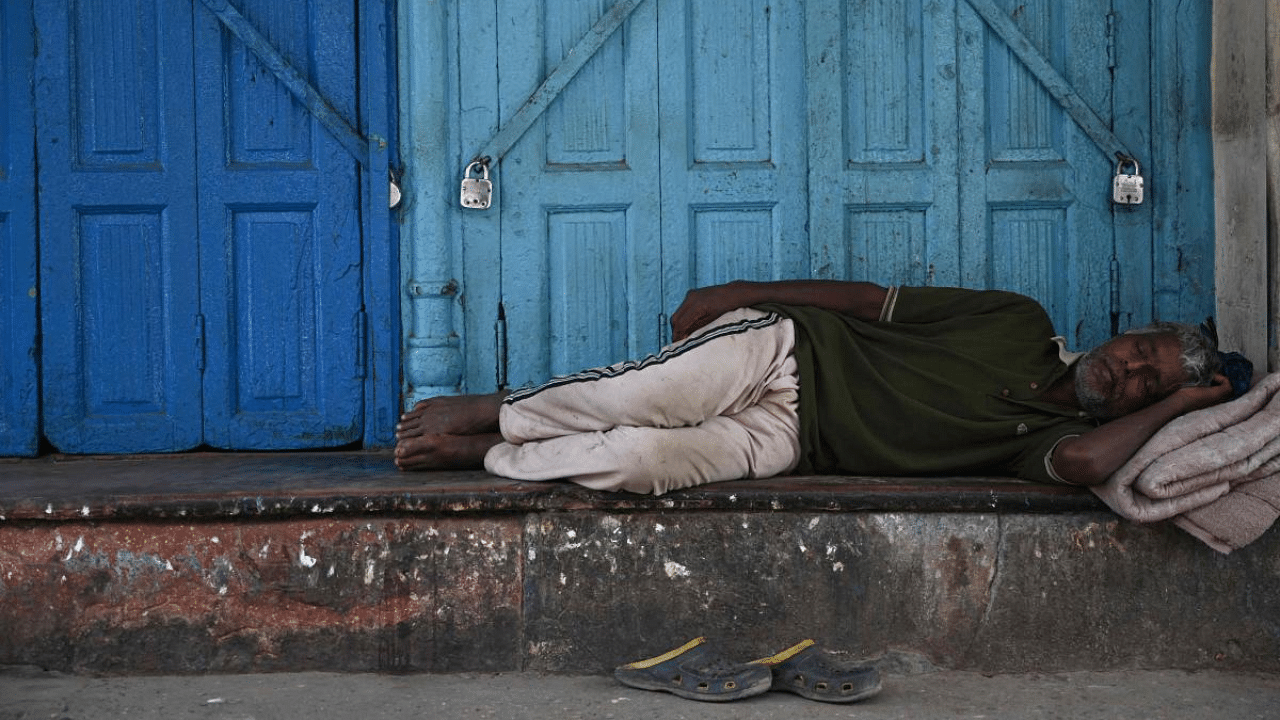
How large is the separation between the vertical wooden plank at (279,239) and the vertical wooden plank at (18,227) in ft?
1.77

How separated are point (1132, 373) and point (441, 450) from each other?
6.23 ft

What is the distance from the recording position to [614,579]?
3678mm

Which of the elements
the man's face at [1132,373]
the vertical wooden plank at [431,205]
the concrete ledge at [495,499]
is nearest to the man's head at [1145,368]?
the man's face at [1132,373]

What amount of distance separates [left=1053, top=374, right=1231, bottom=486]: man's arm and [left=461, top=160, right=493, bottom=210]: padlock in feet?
6.42

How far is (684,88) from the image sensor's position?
4.61m

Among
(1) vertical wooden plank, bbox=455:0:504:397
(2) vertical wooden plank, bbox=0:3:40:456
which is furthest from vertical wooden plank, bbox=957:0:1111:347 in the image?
(2) vertical wooden plank, bbox=0:3:40:456

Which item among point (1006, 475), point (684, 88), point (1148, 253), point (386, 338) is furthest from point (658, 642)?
point (1148, 253)

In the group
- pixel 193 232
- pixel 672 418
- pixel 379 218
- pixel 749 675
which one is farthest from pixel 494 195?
pixel 749 675

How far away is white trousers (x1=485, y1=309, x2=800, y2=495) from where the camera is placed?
3.66 metres

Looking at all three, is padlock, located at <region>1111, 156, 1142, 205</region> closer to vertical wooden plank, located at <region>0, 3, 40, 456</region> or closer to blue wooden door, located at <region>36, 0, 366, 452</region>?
blue wooden door, located at <region>36, 0, 366, 452</region>

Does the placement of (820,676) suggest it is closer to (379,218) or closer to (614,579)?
(614,579)

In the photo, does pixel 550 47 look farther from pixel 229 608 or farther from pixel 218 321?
pixel 229 608

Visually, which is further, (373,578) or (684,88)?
(684,88)

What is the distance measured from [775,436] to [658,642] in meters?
0.66
